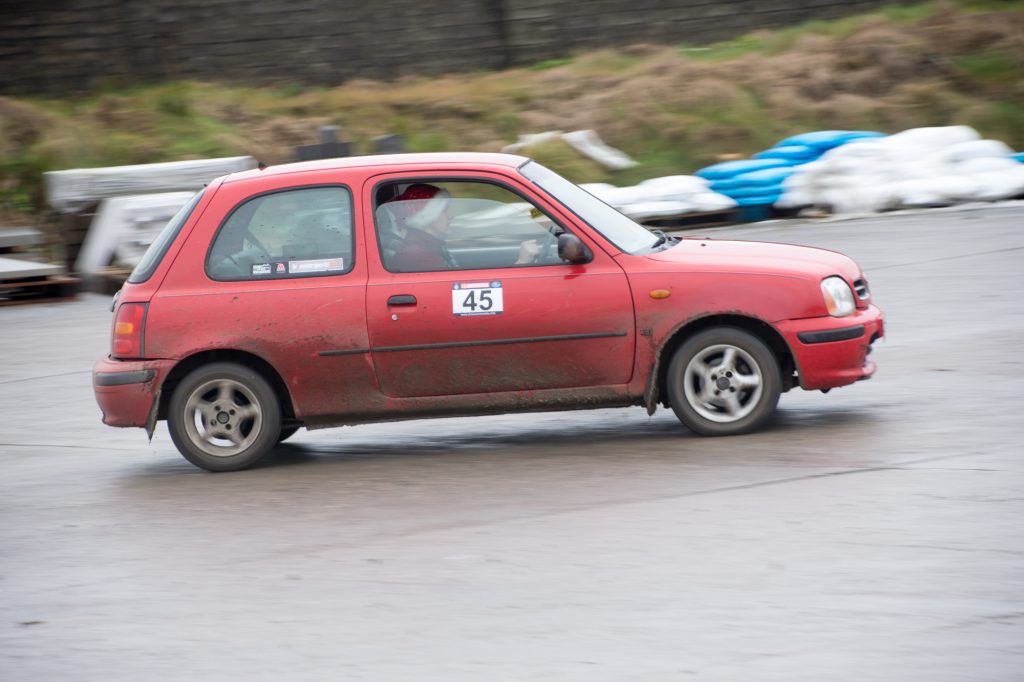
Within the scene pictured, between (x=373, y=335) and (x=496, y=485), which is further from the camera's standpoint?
(x=373, y=335)

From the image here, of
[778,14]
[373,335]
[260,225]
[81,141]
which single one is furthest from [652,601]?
[778,14]

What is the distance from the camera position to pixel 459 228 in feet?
25.0

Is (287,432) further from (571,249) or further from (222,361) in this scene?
(571,249)

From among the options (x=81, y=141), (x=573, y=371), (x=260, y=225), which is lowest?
(x=573, y=371)

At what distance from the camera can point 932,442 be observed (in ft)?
23.6

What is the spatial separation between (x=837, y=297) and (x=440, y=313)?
2.19 m

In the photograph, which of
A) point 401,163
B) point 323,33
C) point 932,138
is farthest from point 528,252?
point 323,33

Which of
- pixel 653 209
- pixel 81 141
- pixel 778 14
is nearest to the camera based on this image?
pixel 653 209

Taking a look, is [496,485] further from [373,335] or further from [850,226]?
[850,226]

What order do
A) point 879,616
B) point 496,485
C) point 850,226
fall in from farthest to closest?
point 850,226
point 496,485
point 879,616

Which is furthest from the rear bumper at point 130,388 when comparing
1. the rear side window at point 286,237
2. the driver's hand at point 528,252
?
the driver's hand at point 528,252

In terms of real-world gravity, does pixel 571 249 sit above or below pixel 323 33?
below

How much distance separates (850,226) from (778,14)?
13.6 m

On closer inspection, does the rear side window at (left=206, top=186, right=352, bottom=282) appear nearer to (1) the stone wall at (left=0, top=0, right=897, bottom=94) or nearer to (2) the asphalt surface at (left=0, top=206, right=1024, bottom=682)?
(2) the asphalt surface at (left=0, top=206, right=1024, bottom=682)
